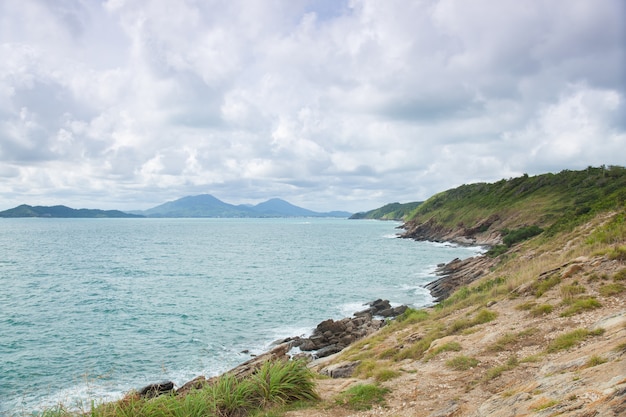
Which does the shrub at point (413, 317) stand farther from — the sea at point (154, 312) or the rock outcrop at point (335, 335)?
the sea at point (154, 312)

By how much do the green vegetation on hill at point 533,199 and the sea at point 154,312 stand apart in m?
21.5

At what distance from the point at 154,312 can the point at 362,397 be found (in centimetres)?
3605

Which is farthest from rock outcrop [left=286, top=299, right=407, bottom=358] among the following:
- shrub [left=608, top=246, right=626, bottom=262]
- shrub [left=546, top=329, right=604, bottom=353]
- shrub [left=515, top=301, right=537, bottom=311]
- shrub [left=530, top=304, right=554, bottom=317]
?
shrub [left=546, top=329, right=604, bottom=353]

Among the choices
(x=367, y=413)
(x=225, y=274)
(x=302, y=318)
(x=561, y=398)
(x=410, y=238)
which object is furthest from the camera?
(x=410, y=238)

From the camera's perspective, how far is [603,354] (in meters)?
8.57

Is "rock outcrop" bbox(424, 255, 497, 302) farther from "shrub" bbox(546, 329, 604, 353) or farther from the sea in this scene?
"shrub" bbox(546, 329, 604, 353)

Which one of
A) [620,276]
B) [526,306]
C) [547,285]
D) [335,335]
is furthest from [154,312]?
[620,276]

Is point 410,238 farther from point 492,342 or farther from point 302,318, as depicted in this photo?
point 492,342

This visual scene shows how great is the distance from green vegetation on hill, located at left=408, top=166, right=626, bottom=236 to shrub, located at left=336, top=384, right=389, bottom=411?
43.4m

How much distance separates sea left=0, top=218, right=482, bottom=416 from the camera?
25.0 meters

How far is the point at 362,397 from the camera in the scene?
34.4ft

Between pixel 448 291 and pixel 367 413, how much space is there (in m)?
36.0

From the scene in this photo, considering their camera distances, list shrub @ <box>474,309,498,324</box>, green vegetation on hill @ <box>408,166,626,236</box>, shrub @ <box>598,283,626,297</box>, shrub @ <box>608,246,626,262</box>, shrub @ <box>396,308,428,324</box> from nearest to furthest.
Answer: shrub @ <box>598,283,626,297</box>
shrub @ <box>474,309,498,324</box>
shrub @ <box>608,246,626,262</box>
shrub @ <box>396,308,428,324</box>
green vegetation on hill @ <box>408,166,626,236</box>

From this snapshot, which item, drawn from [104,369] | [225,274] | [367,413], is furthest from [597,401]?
[225,274]
